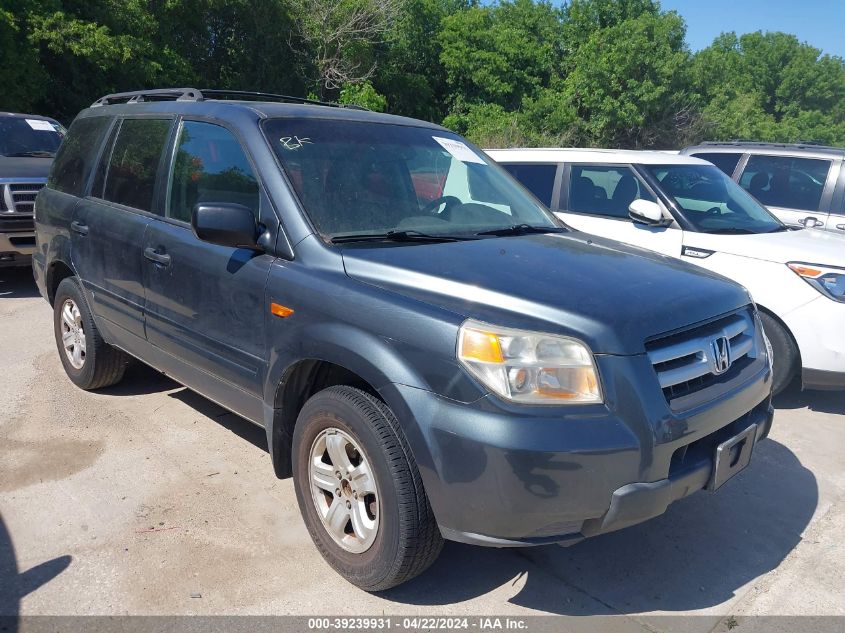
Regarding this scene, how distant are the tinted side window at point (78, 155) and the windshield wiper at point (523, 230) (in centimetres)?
275

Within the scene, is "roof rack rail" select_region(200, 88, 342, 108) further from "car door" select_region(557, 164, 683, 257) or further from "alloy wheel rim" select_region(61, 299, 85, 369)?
"car door" select_region(557, 164, 683, 257)

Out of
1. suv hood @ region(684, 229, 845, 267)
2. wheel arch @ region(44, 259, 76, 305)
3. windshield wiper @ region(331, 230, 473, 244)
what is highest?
windshield wiper @ region(331, 230, 473, 244)

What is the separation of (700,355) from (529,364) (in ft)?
2.61

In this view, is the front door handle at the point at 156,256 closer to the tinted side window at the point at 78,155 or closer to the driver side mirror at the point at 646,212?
the tinted side window at the point at 78,155

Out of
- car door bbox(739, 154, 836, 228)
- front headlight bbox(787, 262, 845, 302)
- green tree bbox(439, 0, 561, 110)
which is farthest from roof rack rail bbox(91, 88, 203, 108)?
green tree bbox(439, 0, 561, 110)

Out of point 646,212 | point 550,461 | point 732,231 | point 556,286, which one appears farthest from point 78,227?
point 732,231

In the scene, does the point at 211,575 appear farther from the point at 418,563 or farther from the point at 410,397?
the point at 410,397

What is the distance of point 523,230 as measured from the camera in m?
3.69

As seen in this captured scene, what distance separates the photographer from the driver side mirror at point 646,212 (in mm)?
5551

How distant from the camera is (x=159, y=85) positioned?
22.5 m

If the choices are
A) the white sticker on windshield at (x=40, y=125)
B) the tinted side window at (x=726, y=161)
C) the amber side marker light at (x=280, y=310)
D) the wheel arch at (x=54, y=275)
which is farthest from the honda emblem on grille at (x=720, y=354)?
the white sticker on windshield at (x=40, y=125)

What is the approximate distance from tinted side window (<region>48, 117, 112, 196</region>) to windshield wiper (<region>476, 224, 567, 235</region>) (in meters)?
2.75

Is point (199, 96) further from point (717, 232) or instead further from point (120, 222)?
point (717, 232)

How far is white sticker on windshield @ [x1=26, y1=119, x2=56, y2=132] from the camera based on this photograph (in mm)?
9691
